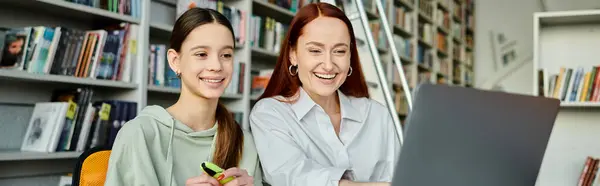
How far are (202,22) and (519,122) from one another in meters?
0.65

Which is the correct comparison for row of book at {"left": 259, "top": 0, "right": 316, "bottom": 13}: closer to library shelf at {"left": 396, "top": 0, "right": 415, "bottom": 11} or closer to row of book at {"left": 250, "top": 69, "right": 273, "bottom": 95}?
row of book at {"left": 250, "top": 69, "right": 273, "bottom": 95}

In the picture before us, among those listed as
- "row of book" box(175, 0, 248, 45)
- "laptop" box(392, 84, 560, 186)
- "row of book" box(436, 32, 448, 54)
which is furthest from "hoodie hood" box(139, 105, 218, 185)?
"row of book" box(436, 32, 448, 54)

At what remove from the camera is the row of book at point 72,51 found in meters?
2.13

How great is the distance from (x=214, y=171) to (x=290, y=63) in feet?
1.30

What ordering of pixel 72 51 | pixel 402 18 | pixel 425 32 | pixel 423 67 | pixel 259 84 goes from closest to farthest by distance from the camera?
1. pixel 72 51
2. pixel 259 84
3. pixel 402 18
4. pixel 423 67
5. pixel 425 32

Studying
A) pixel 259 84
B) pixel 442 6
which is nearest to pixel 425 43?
pixel 442 6

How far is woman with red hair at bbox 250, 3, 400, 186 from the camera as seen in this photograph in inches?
47.1

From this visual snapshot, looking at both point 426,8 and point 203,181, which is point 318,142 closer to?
point 203,181

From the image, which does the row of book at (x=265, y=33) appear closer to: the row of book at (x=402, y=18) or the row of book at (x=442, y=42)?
the row of book at (x=402, y=18)

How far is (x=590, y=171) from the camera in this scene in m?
2.74

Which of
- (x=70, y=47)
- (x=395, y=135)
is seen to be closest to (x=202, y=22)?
(x=395, y=135)

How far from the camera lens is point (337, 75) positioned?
49.8 inches

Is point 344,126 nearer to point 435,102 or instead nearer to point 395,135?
point 395,135

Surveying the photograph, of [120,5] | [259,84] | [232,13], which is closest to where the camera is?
[120,5]
